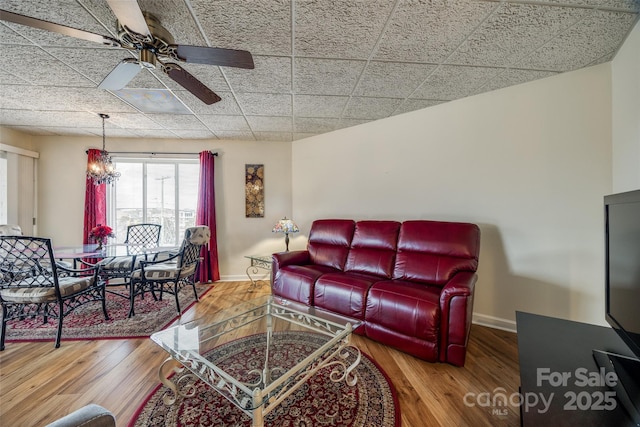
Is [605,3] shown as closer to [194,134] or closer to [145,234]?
[194,134]

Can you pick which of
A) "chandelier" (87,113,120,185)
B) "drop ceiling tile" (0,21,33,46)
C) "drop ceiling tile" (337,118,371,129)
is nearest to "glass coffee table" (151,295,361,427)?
"drop ceiling tile" (0,21,33,46)

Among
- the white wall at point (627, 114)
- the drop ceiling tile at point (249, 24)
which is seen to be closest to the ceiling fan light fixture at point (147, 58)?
the drop ceiling tile at point (249, 24)

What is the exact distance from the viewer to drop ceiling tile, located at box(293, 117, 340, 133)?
328cm

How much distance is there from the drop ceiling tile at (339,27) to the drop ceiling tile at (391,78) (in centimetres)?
24

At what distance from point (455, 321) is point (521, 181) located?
5.13ft

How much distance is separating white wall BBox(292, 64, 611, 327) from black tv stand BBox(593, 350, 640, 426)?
1.38 m

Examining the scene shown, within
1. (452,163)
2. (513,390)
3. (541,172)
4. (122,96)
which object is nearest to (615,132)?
(541,172)

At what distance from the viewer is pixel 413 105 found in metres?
2.83

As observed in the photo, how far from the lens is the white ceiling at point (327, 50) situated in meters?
1.48

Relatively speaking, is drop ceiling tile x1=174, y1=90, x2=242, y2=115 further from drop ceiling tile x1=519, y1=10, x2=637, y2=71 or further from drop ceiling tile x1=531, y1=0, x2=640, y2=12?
drop ceiling tile x1=519, y1=10, x2=637, y2=71

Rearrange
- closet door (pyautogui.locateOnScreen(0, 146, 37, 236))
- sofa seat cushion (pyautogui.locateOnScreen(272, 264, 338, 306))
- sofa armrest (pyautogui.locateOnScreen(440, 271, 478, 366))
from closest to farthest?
sofa armrest (pyautogui.locateOnScreen(440, 271, 478, 366))
sofa seat cushion (pyautogui.locateOnScreen(272, 264, 338, 306))
closet door (pyautogui.locateOnScreen(0, 146, 37, 236))

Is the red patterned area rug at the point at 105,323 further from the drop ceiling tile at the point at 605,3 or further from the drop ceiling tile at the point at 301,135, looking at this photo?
the drop ceiling tile at the point at 605,3

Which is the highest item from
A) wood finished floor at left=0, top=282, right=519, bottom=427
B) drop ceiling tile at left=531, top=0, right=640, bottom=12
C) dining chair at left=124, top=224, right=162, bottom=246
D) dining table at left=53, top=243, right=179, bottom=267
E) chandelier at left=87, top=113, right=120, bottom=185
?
drop ceiling tile at left=531, top=0, right=640, bottom=12

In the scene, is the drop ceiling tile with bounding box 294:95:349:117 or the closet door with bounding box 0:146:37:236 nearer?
the drop ceiling tile with bounding box 294:95:349:117
